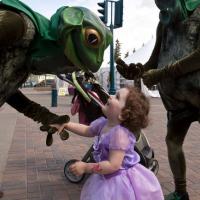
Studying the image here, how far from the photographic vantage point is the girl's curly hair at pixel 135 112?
8.23ft

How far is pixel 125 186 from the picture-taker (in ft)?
8.38

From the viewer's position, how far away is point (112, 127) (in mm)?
2586

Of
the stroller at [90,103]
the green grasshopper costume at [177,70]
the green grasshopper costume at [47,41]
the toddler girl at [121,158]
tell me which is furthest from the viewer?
the stroller at [90,103]

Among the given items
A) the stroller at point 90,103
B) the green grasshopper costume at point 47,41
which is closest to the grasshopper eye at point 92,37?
the green grasshopper costume at point 47,41

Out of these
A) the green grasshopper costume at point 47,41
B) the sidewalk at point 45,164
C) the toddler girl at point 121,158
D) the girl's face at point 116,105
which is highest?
the green grasshopper costume at point 47,41

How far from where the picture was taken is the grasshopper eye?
7.93 feet

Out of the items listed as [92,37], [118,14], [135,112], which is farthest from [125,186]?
[118,14]

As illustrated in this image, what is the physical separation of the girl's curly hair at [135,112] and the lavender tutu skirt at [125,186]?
0.96 ft

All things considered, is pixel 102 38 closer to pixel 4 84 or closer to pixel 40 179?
pixel 4 84

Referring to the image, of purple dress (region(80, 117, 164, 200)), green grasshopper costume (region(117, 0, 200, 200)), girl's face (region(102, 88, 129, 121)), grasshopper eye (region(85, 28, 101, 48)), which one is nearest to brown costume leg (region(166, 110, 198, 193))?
green grasshopper costume (region(117, 0, 200, 200))

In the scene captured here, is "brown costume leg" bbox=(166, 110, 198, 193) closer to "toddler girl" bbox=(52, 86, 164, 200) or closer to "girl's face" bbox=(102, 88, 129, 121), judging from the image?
"toddler girl" bbox=(52, 86, 164, 200)

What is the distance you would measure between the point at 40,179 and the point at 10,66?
2474 mm

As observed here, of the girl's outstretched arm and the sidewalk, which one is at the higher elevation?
the girl's outstretched arm

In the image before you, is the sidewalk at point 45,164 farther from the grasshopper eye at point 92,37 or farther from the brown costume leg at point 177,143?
the grasshopper eye at point 92,37
